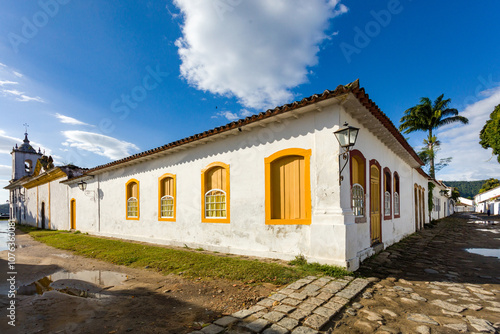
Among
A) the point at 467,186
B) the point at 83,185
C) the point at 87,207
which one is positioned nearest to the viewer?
the point at 83,185

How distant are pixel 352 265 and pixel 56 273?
24.3 feet

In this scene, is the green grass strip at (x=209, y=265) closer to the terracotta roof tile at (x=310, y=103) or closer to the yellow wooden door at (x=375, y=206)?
the yellow wooden door at (x=375, y=206)

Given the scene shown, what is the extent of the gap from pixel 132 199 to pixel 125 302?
8.09 m

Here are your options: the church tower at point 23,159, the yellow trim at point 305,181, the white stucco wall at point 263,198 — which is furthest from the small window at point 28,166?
the yellow trim at point 305,181

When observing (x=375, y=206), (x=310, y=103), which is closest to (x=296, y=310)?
(x=310, y=103)

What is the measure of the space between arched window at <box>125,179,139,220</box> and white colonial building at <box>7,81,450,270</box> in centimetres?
5

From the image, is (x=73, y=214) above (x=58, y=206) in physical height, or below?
below

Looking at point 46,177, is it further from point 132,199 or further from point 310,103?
point 310,103

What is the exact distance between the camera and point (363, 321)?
10.3ft

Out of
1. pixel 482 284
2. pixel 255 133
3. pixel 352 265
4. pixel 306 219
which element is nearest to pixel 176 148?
pixel 255 133

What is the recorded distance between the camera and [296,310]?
338 cm

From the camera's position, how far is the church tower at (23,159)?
2730 cm

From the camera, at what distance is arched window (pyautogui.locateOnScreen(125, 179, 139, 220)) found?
1106 cm

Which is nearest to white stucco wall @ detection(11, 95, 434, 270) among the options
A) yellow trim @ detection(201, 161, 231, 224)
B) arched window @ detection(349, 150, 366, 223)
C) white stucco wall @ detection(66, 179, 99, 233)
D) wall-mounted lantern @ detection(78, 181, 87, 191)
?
yellow trim @ detection(201, 161, 231, 224)
